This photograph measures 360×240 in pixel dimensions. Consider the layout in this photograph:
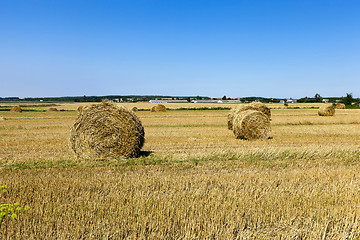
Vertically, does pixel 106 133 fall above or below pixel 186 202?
above

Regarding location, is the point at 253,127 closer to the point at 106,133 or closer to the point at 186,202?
the point at 106,133

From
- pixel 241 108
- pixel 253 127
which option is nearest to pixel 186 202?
pixel 253 127

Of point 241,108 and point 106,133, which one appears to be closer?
point 106,133

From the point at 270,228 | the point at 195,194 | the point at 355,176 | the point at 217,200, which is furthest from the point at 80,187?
the point at 355,176

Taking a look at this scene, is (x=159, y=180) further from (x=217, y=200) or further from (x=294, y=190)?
(x=294, y=190)

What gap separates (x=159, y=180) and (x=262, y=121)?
1241 centimetres

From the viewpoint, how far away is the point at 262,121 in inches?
728

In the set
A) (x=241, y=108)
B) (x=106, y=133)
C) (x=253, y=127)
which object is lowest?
(x=253, y=127)

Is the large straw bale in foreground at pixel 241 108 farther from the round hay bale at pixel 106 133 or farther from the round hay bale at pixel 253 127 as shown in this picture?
the round hay bale at pixel 106 133

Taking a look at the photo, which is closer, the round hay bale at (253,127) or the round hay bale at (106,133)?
Answer: the round hay bale at (106,133)

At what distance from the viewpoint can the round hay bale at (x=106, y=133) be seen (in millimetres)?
11930

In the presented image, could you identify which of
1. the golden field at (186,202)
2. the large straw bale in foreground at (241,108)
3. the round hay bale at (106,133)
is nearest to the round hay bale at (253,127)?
the large straw bale in foreground at (241,108)

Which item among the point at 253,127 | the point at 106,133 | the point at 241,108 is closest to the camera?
the point at 106,133

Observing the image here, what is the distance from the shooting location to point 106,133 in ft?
39.7
